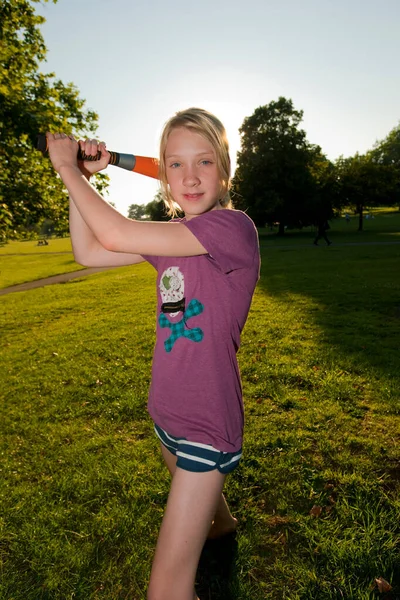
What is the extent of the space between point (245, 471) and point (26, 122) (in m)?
8.80

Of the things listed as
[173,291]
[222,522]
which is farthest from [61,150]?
[222,522]

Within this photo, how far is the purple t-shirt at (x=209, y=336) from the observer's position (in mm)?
1663

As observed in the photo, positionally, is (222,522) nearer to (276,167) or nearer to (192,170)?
(192,170)

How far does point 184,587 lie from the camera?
1585mm

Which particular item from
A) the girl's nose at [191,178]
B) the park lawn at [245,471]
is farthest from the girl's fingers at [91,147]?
the park lawn at [245,471]

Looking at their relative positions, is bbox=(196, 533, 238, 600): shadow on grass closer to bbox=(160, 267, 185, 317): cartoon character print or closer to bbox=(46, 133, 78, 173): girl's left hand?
bbox=(160, 267, 185, 317): cartoon character print

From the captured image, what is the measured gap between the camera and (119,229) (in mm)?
1482

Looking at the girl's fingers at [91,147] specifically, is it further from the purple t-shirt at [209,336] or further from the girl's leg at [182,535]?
the girl's leg at [182,535]

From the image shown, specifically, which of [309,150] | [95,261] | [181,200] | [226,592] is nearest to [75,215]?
[95,261]

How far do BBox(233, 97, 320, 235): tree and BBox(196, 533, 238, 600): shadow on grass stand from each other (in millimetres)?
41171

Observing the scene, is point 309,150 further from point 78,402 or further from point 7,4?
point 78,402

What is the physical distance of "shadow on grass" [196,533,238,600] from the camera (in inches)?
97.7

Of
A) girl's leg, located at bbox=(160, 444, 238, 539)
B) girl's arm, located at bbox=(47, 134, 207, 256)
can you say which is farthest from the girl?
girl's leg, located at bbox=(160, 444, 238, 539)

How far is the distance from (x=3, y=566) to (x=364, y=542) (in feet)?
7.98
